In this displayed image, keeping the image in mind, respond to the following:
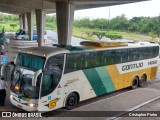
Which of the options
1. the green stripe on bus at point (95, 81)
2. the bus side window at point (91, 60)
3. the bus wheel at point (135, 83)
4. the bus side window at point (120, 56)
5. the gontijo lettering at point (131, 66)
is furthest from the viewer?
the bus wheel at point (135, 83)

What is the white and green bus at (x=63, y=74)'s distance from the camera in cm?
1016

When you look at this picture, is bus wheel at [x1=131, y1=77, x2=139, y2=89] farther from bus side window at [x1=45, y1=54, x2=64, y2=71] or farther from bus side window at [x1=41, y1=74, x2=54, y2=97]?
bus side window at [x1=41, y1=74, x2=54, y2=97]

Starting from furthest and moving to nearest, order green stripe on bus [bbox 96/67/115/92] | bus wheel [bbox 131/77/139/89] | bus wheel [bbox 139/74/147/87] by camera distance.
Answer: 1. bus wheel [bbox 139/74/147/87]
2. bus wheel [bbox 131/77/139/89]
3. green stripe on bus [bbox 96/67/115/92]

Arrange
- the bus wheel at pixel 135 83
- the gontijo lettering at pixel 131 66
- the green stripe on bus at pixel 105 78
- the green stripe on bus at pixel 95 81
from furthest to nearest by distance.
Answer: the bus wheel at pixel 135 83
the gontijo lettering at pixel 131 66
the green stripe on bus at pixel 105 78
the green stripe on bus at pixel 95 81

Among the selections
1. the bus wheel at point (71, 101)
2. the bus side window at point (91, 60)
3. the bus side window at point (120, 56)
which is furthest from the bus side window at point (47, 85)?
the bus side window at point (120, 56)

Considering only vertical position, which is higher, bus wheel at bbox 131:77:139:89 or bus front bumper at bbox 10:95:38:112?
bus front bumper at bbox 10:95:38:112

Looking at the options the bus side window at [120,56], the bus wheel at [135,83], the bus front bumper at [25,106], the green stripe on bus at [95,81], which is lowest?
the bus wheel at [135,83]

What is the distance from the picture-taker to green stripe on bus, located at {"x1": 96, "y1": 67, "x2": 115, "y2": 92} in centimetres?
1301

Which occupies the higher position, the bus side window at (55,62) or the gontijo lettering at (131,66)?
the bus side window at (55,62)

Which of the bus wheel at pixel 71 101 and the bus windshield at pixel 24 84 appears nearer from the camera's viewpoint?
the bus windshield at pixel 24 84

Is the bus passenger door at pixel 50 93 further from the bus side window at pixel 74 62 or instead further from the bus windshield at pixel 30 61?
the bus side window at pixel 74 62

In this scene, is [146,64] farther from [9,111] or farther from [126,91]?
[9,111]

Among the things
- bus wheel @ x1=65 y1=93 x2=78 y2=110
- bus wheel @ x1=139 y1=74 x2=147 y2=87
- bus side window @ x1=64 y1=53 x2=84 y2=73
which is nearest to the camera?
bus side window @ x1=64 y1=53 x2=84 y2=73

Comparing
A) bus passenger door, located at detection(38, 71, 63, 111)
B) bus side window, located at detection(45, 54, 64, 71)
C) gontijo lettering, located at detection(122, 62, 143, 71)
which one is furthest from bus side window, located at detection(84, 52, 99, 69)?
gontijo lettering, located at detection(122, 62, 143, 71)
